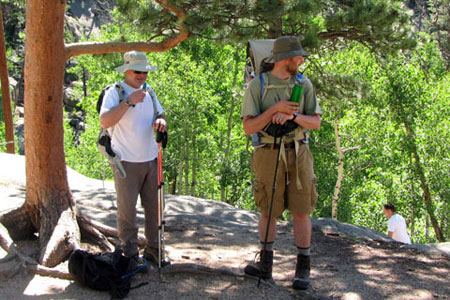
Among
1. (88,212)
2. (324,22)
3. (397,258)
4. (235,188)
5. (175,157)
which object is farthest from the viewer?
(235,188)

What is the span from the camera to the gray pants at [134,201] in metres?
4.03

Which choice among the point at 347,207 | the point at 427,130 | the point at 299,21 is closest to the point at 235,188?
the point at 347,207

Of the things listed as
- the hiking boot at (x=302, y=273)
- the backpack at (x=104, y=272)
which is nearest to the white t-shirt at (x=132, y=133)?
the backpack at (x=104, y=272)

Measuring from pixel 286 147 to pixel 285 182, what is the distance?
29 centimetres

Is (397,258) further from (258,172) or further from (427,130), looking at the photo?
(427,130)

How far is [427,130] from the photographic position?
22.5 metres

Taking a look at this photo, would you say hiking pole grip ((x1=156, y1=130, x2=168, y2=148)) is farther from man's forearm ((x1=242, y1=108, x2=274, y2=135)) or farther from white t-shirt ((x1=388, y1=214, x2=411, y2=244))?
white t-shirt ((x1=388, y1=214, x2=411, y2=244))

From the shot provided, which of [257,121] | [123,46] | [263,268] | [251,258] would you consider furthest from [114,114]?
[251,258]

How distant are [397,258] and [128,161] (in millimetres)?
3102

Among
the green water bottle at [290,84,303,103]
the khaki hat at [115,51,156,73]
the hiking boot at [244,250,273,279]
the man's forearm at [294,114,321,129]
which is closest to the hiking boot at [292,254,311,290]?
the hiking boot at [244,250,273,279]

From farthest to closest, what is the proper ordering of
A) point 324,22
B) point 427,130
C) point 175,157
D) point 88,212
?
point 175,157, point 427,130, point 324,22, point 88,212

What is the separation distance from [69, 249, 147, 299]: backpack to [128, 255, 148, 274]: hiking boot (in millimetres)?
13

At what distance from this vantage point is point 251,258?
492 centimetres

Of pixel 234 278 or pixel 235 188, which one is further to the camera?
pixel 235 188
